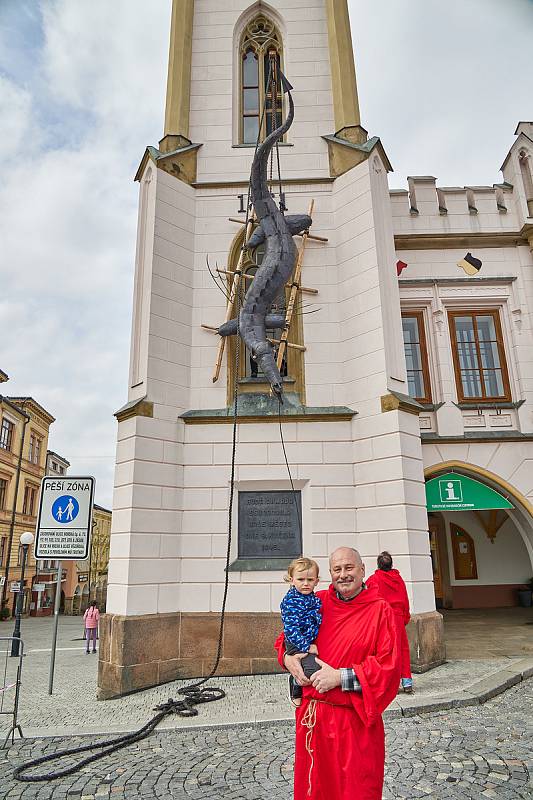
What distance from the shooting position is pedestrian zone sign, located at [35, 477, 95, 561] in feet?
23.5

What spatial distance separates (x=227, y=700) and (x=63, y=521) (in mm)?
3164

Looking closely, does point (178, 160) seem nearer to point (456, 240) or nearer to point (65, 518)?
point (456, 240)

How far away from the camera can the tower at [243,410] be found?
7605mm

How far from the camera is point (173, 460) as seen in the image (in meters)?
8.30

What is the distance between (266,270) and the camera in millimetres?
8664

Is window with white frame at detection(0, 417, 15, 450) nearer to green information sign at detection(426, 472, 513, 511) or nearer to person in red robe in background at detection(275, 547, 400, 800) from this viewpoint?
green information sign at detection(426, 472, 513, 511)

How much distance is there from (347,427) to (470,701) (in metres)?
4.05

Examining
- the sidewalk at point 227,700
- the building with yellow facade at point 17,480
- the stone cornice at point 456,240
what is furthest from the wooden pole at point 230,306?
the building with yellow facade at point 17,480

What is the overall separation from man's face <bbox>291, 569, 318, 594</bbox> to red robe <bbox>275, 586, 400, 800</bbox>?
160mm

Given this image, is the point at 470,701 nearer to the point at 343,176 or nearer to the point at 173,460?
the point at 173,460

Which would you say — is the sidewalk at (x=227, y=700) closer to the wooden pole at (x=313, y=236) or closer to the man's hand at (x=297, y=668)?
the man's hand at (x=297, y=668)

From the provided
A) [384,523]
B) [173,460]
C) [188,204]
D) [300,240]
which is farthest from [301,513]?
[188,204]

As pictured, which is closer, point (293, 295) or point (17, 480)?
point (293, 295)

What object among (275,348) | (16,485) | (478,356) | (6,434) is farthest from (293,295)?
(16,485)
